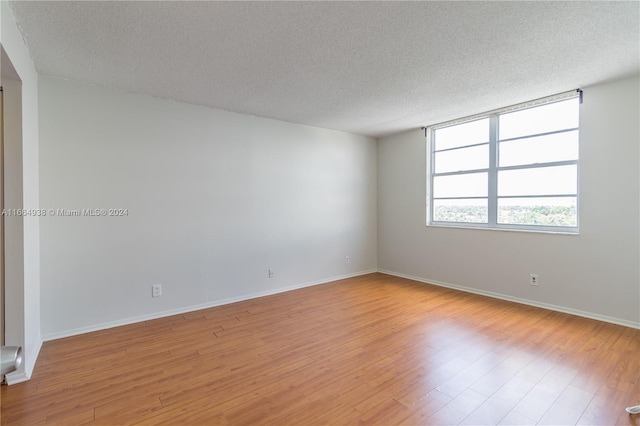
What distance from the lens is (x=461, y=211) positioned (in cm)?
452

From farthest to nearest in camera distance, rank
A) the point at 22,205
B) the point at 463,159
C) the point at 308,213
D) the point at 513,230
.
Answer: the point at 308,213
the point at 463,159
the point at 513,230
the point at 22,205

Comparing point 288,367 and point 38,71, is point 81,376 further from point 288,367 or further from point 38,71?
point 38,71

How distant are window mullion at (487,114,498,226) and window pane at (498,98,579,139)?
72 mm

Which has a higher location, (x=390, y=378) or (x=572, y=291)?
(x=572, y=291)

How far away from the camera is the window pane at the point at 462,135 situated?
166 inches

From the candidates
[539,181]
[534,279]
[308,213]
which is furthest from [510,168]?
[308,213]

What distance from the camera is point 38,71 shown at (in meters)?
2.70

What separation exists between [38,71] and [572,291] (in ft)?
19.2

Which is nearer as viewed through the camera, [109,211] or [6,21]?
[6,21]

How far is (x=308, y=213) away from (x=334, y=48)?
2.69 meters

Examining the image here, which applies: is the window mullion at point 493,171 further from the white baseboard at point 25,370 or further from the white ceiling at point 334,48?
the white baseboard at point 25,370

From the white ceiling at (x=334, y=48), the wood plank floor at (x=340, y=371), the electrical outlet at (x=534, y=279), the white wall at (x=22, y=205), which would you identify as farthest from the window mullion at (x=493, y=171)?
the white wall at (x=22, y=205)

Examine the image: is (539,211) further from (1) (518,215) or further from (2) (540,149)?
(2) (540,149)

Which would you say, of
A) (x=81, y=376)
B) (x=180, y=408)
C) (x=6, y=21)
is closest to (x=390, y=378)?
(x=180, y=408)
